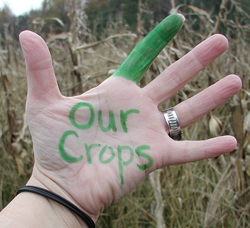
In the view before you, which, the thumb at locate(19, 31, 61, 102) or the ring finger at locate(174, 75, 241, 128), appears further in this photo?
the ring finger at locate(174, 75, 241, 128)

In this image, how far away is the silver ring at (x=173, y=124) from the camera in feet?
3.16

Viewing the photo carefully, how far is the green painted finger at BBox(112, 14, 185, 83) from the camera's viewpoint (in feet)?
2.97

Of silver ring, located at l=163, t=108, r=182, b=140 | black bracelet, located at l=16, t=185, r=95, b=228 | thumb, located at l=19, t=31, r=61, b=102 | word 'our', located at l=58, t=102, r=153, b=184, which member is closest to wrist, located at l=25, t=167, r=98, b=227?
black bracelet, located at l=16, t=185, r=95, b=228

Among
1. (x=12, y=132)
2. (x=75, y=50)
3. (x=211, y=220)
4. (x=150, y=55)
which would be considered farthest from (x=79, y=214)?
(x=75, y=50)

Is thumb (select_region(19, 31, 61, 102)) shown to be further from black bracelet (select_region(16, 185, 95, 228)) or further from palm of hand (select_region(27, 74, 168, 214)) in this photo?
black bracelet (select_region(16, 185, 95, 228))

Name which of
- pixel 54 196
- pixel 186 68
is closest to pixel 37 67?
pixel 54 196

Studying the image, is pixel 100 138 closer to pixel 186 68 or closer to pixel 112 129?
pixel 112 129

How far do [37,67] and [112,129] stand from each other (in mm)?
364

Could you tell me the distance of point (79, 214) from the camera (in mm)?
864

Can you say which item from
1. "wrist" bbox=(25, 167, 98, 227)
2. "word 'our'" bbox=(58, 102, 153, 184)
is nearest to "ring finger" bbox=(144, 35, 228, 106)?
"word 'our'" bbox=(58, 102, 153, 184)

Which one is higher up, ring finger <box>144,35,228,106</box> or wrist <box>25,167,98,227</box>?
ring finger <box>144,35,228,106</box>

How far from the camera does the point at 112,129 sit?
96 centimetres

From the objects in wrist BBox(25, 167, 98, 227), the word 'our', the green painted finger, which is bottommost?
wrist BBox(25, 167, 98, 227)

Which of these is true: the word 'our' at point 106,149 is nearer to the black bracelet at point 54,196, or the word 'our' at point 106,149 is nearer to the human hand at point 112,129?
the human hand at point 112,129
